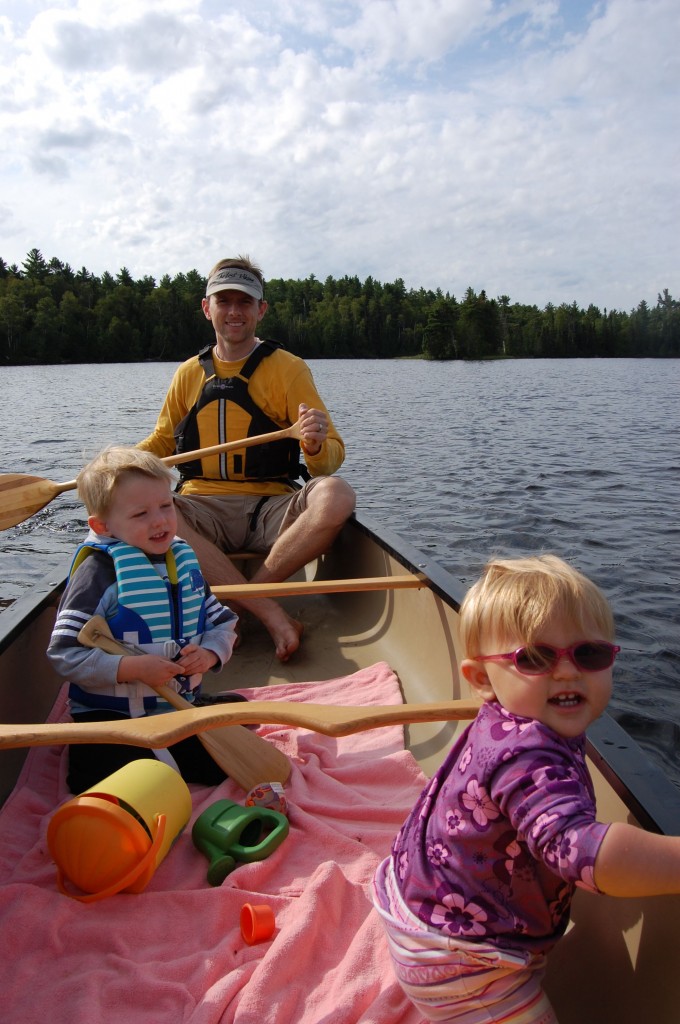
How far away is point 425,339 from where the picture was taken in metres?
65.2

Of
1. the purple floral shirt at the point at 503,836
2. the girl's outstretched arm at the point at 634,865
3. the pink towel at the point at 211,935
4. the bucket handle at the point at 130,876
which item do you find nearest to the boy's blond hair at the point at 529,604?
the purple floral shirt at the point at 503,836

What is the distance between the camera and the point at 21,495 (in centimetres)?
398

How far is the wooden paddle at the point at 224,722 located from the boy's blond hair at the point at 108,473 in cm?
74

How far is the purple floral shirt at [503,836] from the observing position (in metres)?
1.15

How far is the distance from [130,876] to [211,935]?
8.7 inches

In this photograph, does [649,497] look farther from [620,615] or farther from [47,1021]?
[47,1021]

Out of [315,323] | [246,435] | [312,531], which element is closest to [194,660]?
[312,531]

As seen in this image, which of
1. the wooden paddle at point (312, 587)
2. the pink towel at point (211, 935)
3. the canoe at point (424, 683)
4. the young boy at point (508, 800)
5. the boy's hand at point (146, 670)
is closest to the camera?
the young boy at point (508, 800)

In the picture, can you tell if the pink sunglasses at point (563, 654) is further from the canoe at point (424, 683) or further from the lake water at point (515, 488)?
the lake water at point (515, 488)

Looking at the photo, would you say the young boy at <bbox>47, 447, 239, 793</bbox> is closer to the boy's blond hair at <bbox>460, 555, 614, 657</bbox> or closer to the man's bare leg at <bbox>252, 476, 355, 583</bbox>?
the boy's blond hair at <bbox>460, 555, 614, 657</bbox>

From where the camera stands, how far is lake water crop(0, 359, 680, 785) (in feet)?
15.9

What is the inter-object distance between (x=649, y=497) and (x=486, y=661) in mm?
8120

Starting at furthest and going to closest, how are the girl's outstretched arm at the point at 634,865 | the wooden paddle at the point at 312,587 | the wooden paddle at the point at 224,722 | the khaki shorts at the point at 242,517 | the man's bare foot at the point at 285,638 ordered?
the khaki shorts at the point at 242,517
the man's bare foot at the point at 285,638
the wooden paddle at the point at 312,587
the wooden paddle at the point at 224,722
the girl's outstretched arm at the point at 634,865

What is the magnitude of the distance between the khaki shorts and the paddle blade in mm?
614
